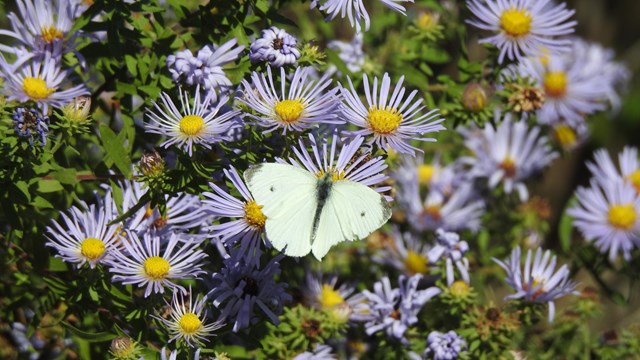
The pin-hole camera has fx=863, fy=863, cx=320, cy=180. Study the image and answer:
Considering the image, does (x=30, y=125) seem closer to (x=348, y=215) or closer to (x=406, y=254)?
(x=348, y=215)

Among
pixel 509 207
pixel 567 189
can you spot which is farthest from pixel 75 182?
pixel 567 189

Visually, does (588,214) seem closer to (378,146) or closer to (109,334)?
(378,146)

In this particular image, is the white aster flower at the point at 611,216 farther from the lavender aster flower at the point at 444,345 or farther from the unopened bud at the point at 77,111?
the unopened bud at the point at 77,111

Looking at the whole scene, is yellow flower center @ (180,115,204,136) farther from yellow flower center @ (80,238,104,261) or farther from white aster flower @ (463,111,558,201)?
white aster flower @ (463,111,558,201)

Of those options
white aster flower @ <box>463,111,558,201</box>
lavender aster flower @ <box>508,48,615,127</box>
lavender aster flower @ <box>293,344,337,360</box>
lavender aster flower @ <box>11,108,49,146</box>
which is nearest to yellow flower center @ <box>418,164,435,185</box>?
white aster flower @ <box>463,111,558,201</box>

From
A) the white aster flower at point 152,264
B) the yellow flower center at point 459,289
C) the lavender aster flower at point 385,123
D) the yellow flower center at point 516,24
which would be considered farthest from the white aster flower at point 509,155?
the white aster flower at point 152,264

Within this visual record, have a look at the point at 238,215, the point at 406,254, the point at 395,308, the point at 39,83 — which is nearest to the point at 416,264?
the point at 406,254
